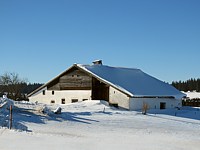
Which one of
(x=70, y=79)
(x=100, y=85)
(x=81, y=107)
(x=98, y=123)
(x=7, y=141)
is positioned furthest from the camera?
(x=70, y=79)

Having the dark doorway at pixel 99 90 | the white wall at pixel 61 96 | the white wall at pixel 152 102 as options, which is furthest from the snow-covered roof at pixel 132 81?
the white wall at pixel 61 96

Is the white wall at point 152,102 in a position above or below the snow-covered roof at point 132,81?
below

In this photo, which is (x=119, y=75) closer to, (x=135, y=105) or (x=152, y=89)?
(x=152, y=89)

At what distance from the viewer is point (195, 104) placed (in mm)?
56688

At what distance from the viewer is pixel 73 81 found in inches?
1746

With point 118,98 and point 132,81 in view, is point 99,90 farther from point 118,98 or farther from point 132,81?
point 132,81

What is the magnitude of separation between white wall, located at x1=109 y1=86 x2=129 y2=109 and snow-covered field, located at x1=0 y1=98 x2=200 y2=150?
1.93 meters

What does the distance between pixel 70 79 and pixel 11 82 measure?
35.0 metres

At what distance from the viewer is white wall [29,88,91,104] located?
1708 inches

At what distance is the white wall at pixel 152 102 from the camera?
3778 cm

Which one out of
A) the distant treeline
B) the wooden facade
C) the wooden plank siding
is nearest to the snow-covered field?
the wooden facade

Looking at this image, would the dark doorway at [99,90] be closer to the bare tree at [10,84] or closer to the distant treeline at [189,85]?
the bare tree at [10,84]

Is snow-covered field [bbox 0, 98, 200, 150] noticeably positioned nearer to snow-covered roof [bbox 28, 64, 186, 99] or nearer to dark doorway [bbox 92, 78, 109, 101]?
snow-covered roof [bbox 28, 64, 186, 99]

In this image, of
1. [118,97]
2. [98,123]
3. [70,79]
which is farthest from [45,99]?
[98,123]
